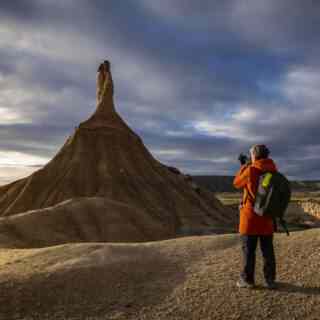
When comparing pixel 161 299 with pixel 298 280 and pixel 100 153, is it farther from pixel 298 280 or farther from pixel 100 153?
pixel 100 153

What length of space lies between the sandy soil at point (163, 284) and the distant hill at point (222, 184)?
131 meters

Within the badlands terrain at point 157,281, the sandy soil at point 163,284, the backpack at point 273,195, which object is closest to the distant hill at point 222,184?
the badlands terrain at point 157,281

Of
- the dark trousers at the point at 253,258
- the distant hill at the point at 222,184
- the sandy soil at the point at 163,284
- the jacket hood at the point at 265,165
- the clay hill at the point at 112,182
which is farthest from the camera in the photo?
the distant hill at the point at 222,184

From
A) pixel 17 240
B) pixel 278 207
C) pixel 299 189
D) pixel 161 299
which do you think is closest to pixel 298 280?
pixel 278 207

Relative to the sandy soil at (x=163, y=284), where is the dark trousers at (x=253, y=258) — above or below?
above

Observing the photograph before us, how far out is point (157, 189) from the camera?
4825 cm

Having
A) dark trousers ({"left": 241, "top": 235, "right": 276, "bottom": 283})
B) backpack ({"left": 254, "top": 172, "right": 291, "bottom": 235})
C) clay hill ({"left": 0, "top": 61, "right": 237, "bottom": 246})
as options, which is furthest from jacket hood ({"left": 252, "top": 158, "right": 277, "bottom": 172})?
clay hill ({"left": 0, "top": 61, "right": 237, "bottom": 246})

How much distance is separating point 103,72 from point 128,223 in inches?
1277

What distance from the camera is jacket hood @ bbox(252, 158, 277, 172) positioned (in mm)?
7047

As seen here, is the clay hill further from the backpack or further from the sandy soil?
the backpack

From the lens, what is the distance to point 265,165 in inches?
279

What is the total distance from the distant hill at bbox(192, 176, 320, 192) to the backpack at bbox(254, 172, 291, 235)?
438 feet

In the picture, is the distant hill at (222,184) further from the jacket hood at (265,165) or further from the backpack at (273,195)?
the backpack at (273,195)

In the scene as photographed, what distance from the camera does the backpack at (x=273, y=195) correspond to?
680cm
